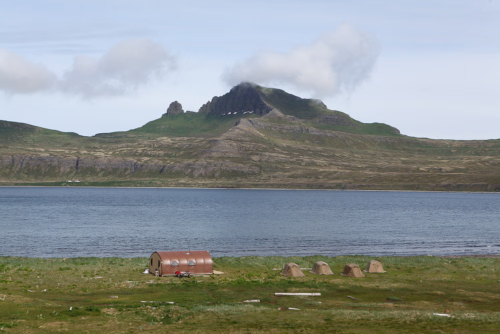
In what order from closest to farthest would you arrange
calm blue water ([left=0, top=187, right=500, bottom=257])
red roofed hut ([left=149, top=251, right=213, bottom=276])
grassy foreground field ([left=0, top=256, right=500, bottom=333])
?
grassy foreground field ([left=0, top=256, right=500, bottom=333]) < red roofed hut ([left=149, top=251, right=213, bottom=276]) < calm blue water ([left=0, top=187, right=500, bottom=257])

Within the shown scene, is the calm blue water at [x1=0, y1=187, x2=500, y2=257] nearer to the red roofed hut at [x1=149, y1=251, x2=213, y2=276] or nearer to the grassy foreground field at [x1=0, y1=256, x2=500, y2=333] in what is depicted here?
the grassy foreground field at [x1=0, y1=256, x2=500, y2=333]

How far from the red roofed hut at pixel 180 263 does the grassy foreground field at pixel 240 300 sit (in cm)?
130

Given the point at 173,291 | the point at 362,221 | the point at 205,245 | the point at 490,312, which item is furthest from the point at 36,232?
the point at 490,312

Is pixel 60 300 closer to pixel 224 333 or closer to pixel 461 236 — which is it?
pixel 224 333

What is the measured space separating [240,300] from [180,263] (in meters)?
11.6

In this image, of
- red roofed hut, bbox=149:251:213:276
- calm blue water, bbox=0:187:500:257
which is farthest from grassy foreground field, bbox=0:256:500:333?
calm blue water, bbox=0:187:500:257

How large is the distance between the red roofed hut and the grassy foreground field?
130 cm

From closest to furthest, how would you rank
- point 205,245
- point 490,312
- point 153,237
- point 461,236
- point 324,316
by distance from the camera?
point 324,316, point 490,312, point 205,245, point 153,237, point 461,236

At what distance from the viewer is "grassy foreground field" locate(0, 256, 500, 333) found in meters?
30.3

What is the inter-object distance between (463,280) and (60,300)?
3736 cm

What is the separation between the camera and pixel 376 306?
37.1 metres

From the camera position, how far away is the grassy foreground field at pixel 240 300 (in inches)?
1193

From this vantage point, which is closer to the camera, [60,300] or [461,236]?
[60,300]

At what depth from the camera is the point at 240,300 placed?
39.2m
